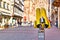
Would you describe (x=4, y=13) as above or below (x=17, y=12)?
below

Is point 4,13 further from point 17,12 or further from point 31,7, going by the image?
point 31,7

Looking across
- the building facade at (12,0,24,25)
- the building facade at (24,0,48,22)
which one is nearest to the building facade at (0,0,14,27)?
the building facade at (12,0,24,25)

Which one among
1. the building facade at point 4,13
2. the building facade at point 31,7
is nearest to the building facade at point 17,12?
the building facade at point 31,7

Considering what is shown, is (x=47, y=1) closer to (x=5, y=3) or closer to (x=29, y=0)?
(x=29, y=0)

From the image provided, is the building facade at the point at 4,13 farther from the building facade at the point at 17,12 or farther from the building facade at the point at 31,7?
the building facade at the point at 31,7

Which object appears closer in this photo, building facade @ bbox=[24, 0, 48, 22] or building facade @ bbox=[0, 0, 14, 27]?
building facade @ bbox=[0, 0, 14, 27]

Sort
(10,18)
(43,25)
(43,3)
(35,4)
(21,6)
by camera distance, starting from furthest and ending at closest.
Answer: (43,3) < (35,4) < (21,6) < (10,18) < (43,25)

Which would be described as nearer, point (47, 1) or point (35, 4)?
point (35, 4)

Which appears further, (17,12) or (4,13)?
(17,12)

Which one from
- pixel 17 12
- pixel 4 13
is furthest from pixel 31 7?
pixel 4 13

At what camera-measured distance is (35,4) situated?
44.0 m

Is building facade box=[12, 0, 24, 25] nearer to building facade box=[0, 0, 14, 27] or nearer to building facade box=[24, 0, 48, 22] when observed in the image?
building facade box=[24, 0, 48, 22]

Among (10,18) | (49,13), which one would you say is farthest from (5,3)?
(49,13)

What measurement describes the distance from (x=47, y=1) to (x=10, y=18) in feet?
76.9
